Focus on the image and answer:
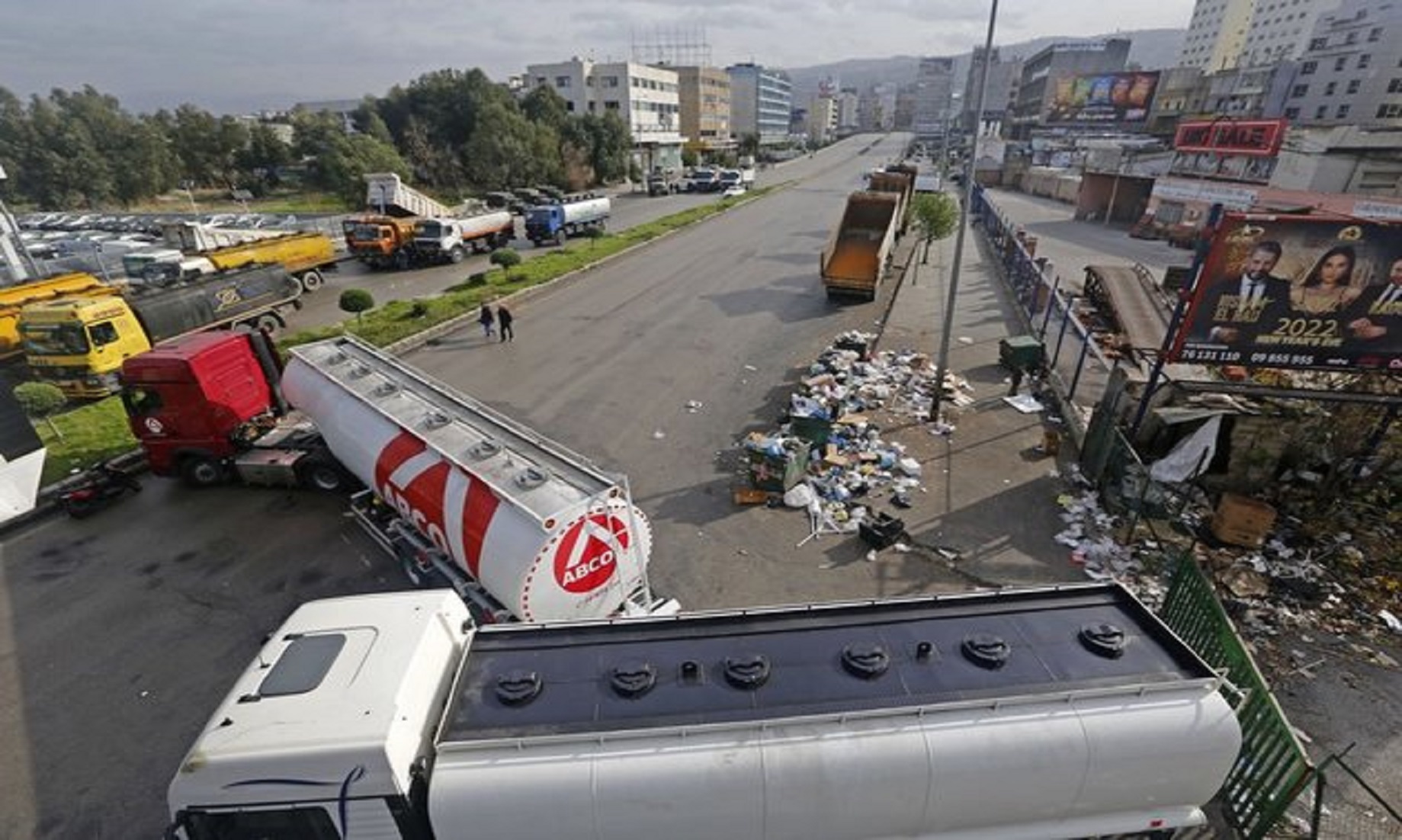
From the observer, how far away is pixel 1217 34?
435 feet

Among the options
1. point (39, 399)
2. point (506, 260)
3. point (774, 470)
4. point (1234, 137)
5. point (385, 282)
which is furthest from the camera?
point (1234, 137)

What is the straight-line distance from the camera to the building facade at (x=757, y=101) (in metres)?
152

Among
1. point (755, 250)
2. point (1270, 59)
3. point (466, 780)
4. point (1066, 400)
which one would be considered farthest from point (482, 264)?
point (1270, 59)

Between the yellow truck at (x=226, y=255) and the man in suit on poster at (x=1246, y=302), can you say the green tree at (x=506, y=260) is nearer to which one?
the yellow truck at (x=226, y=255)

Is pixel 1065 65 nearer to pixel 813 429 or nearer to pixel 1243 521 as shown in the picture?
pixel 1243 521

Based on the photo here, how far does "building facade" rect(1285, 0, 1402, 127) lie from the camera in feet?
213

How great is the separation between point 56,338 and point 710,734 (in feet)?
69.9

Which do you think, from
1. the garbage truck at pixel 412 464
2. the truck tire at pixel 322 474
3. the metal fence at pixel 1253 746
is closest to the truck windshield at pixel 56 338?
the garbage truck at pixel 412 464

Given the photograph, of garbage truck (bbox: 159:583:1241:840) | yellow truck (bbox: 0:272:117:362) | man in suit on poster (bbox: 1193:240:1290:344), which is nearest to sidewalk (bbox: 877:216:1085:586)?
man in suit on poster (bbox: 1193:240:1290:344)

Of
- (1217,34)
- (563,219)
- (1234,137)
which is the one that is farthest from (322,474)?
(1217,34)

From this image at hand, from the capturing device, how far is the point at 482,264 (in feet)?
108

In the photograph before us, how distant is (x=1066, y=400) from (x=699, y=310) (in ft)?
44.3

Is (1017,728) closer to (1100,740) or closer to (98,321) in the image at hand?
(1100,740)

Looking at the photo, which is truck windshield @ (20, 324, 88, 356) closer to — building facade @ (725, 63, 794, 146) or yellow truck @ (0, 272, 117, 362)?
yellow truck @ (0, 272, 117, 362)
